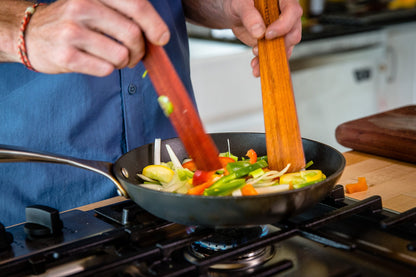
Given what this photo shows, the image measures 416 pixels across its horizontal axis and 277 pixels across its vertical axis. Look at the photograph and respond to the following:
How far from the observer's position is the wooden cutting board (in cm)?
119

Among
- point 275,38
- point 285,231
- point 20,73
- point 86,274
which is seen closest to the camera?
point 86,274

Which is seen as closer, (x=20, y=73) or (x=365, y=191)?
(x=365, y=191)

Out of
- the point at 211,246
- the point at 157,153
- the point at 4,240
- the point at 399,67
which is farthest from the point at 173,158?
the point at 399,67

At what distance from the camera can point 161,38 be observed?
772mm

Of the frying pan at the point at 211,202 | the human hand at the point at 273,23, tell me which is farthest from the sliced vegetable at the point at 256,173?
the human hand at the point at 273,23

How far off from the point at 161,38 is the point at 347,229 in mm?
431

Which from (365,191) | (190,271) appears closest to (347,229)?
(365,191)

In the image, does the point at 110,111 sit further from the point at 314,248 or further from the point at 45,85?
the point at 314,248

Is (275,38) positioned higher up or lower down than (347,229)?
higher up

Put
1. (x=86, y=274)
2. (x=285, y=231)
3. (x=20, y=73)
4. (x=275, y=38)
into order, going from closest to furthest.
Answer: (x=86, y=274) < (x=285, y=231) < (x=275, y=38) < (x=20, y=73)

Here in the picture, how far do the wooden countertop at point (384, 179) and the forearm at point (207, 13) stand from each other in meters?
0.48

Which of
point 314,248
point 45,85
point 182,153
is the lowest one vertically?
point 314,248

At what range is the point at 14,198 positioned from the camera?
117cm

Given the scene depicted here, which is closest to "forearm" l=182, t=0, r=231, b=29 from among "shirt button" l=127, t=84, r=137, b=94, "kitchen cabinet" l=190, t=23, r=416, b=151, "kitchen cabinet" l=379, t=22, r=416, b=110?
"shirt button" l=127, t=84, r=137, b=94
